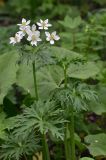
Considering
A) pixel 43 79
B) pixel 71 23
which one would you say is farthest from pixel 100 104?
pixel 71 23

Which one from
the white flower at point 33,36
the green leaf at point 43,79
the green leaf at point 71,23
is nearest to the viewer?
the white flower at point 33,36

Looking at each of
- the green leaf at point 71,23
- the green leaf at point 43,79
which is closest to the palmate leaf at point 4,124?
the green leaf at point 43,79

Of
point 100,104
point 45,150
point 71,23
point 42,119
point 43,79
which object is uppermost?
point 71,23

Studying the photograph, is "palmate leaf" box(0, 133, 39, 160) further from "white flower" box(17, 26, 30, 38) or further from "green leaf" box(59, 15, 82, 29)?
"green leaf" box(59, 15, 82, 29)

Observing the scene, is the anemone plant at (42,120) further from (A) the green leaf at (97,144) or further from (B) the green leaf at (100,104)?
(B) the green leaf at (100,104)

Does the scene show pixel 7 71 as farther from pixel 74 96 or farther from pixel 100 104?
pixel 74 96

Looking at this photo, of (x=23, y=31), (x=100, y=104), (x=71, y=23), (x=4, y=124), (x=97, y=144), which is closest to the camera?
(x=23, y=31)

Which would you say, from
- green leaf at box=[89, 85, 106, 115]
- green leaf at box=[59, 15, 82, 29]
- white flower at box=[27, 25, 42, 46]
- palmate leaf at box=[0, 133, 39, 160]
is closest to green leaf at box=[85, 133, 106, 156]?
green leaf at box=[89, 85, 106, 115]
